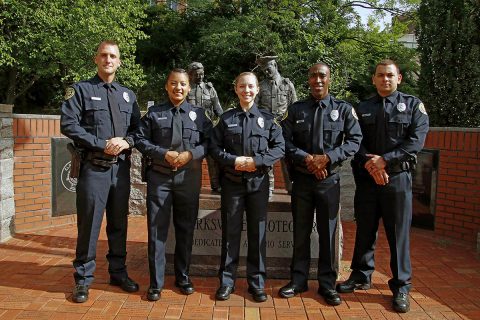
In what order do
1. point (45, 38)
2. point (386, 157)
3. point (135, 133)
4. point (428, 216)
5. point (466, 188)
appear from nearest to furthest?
point (386, 157) → point (135, 133) → point (466, 188) → point (428, 216) → point (45, 38)

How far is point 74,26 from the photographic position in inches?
472

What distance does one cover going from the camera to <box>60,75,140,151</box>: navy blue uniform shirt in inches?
142

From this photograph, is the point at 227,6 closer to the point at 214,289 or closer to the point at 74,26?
the point at 74,26

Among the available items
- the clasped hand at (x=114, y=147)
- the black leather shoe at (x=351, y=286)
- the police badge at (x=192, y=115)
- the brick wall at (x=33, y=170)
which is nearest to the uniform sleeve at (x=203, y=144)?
the police badge at (x=192, y=115)

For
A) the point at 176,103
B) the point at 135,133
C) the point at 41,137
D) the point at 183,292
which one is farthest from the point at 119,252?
the point at 41,137

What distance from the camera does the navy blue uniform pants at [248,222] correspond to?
3.76 meters

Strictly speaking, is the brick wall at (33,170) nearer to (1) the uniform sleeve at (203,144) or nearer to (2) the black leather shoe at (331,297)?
(1) the uniform sleeve at (203,144)

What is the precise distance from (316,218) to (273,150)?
0.71 meters

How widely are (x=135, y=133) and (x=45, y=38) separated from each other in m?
9.64

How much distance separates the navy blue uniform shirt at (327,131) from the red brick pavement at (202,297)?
1209 mm

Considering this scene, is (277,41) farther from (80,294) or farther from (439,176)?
(80,294)

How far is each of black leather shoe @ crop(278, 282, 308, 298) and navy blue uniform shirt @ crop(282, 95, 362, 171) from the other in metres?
1.09

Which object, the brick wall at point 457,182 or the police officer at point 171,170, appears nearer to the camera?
the police officer at point 171,170

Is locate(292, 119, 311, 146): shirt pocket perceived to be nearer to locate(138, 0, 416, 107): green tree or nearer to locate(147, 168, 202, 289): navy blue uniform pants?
locate(147, 168, 202, 289): navy blue uniform pants
